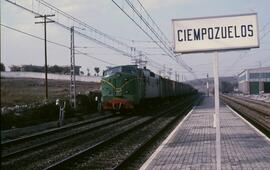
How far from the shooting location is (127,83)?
33125mm

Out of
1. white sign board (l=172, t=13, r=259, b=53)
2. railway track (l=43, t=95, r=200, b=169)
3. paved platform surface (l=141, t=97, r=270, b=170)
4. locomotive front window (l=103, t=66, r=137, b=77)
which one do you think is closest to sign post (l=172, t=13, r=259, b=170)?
white sign board (l=172, t=13, r=259, b=53)

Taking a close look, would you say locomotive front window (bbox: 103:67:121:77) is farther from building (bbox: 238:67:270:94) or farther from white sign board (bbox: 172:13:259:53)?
building (bbox: 238:67:270:94)

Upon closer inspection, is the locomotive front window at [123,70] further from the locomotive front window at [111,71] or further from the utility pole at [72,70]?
the utility pole at [72,70]

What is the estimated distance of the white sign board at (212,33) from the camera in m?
7.55

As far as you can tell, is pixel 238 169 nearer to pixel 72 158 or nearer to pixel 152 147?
pixel 72 158

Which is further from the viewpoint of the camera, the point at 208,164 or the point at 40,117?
the point at 40,117

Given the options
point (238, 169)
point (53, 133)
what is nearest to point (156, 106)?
point (53, 133)

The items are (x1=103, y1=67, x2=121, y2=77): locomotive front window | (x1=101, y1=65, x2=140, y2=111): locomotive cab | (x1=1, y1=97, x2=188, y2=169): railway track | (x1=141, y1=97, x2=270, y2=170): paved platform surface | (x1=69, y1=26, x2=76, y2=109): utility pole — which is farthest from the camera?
(x1=69, y1=26, x2=76, y2=109): utility pole

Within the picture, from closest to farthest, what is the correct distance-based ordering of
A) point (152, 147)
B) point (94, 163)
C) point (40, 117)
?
point (94, 163), point (152, 147), point (40, 117)

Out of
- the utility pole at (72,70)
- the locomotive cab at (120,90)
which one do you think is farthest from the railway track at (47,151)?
the utility pole at (72,70)

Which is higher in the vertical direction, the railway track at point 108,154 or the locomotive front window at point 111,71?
the locomotive front window at point 111,71

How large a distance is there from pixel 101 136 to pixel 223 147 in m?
7.08

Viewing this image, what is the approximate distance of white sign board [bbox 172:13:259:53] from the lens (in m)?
7.55

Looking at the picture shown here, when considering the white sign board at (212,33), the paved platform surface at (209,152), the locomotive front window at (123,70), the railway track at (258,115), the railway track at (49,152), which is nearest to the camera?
the white sign board at (212,33)
